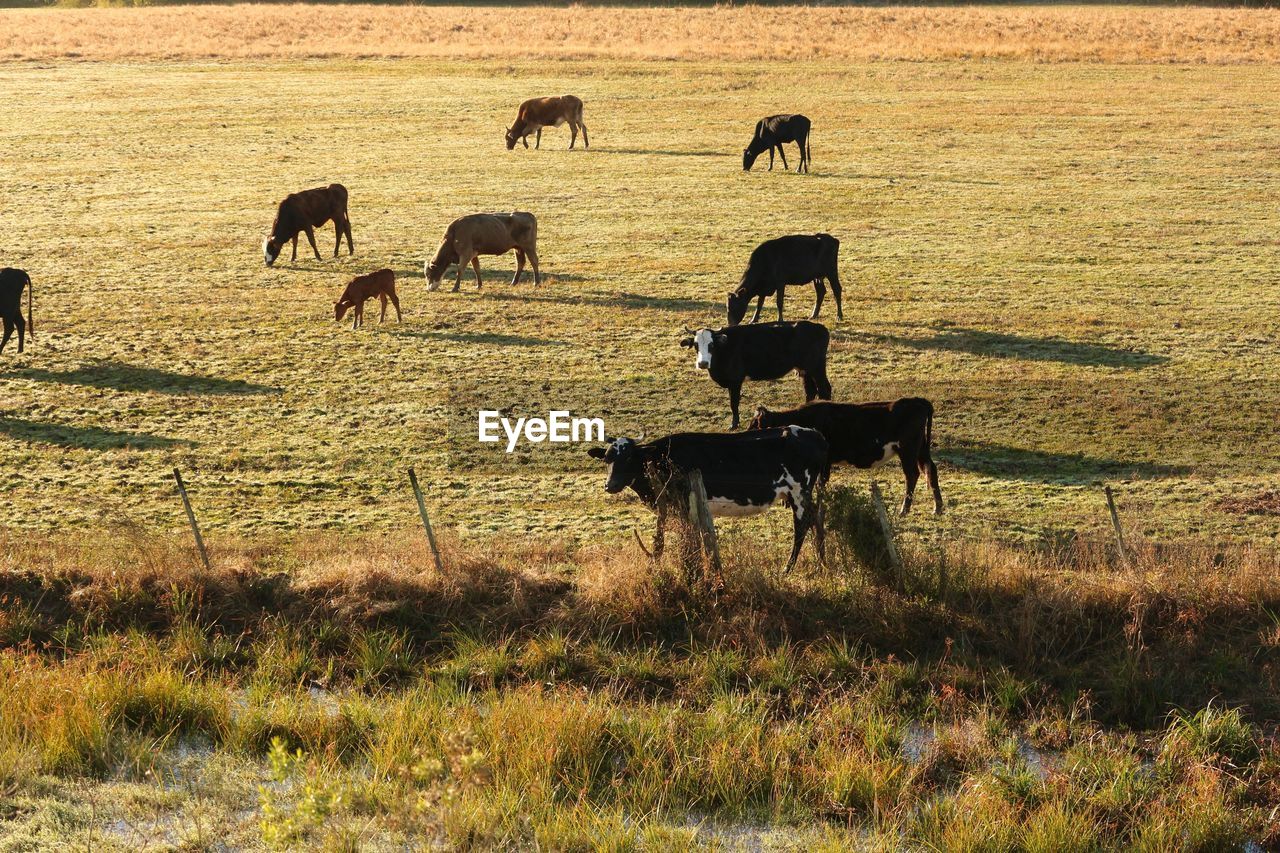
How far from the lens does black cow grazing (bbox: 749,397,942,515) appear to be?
1291 centimetres

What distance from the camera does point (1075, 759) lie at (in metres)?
9.31

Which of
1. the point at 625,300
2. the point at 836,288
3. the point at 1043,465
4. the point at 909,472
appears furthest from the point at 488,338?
the point at 1043,465

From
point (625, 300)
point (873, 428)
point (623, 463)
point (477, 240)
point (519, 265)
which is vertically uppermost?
point (477, 240)

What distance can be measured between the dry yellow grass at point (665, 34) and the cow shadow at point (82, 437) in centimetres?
3489

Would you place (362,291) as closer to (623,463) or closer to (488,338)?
(488,338)

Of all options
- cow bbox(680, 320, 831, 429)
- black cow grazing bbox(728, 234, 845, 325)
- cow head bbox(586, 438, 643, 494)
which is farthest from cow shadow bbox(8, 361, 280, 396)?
black cow grazing bbox(728, 234, 845, 325)

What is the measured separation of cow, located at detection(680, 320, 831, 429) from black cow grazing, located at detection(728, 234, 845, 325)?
322 cm

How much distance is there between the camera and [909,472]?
12.9m

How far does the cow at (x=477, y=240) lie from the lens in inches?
851

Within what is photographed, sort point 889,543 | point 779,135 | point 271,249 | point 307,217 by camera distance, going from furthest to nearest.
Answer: point 779,135 → point 307,217 → point 271,249 → point 889,543

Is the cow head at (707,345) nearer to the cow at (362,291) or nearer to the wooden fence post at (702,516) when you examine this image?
the wooden fence post at (702,516)

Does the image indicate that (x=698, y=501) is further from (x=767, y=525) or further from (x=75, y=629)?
(x=75, y=629)

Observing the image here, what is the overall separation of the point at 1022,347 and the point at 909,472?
5.94m

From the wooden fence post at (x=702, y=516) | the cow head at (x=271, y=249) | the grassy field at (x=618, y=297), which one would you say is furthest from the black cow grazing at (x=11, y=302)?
the wooden fence post at (x=702, y=516)
